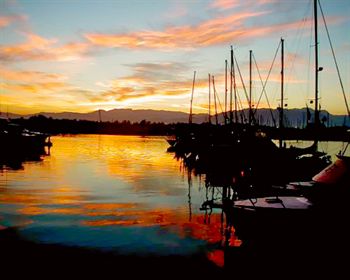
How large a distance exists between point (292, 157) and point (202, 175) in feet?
58.1

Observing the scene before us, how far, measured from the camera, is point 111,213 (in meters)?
25.2

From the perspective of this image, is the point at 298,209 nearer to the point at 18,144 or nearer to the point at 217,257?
the point at 217,257

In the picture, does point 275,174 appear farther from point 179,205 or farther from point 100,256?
point 100,256

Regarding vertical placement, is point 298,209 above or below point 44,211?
above

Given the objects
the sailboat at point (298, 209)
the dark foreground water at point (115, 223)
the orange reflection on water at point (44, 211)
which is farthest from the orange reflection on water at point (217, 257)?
the orange reflection on water at point (44, 211)

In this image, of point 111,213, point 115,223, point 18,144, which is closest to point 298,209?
point 115,223

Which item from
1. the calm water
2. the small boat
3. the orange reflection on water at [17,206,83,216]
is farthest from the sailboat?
the small boat

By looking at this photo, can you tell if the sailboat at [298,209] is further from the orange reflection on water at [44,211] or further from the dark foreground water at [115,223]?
the orange reflection on water at [44,211]

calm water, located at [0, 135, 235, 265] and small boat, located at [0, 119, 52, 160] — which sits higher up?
small boat, located at [0, 119, 52, 160]

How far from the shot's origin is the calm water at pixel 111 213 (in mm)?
18297

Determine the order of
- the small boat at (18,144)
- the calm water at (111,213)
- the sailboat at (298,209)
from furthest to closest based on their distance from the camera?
the small boat at (18,144) < the calm water at (111,213) < the sailboat at (298,209)

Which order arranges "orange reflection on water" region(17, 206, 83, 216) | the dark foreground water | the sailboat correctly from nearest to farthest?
the sailboat
the dark foreground water
"orange reflection on water" region(17, 206, 83, 216)

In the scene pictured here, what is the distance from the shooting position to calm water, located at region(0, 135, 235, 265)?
18297 mm

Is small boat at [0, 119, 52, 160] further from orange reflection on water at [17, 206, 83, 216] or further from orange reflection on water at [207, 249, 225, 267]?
orange reflection on water at [207, 249, 225, 267]
